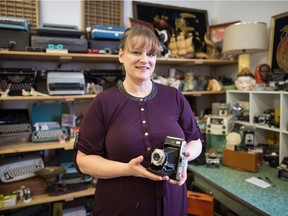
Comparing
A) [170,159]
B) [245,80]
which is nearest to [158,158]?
[170,159]

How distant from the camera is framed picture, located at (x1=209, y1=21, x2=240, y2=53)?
2461mm

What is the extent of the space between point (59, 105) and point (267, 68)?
1864 mm

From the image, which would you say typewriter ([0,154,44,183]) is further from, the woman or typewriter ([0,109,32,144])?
the woman

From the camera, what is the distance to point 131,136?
0.90 m

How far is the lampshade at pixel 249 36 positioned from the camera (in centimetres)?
190

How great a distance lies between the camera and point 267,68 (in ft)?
6.47

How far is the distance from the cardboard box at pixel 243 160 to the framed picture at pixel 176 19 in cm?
124

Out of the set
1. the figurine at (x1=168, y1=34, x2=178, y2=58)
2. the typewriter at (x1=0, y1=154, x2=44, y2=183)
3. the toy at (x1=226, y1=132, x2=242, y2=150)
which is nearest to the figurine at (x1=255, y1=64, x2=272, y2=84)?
the toy at (x1=226, y1=132, x2=242, y2=150)

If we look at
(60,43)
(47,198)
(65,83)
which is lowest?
(47,198)

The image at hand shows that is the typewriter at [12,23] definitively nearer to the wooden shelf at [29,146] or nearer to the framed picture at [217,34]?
the wooden shelf at [29,146]

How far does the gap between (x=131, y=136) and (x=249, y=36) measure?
1.54 meters

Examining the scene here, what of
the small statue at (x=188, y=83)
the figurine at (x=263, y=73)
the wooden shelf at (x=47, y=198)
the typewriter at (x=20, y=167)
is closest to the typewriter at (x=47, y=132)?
the typewriter at (x=20, y=167)

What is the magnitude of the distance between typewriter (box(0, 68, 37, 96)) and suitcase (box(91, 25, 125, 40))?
0.58m

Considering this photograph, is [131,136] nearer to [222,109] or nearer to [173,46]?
[222,109]
